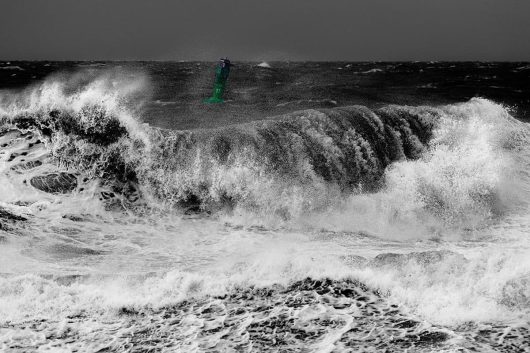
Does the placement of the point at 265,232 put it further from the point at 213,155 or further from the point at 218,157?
the point at 213,155

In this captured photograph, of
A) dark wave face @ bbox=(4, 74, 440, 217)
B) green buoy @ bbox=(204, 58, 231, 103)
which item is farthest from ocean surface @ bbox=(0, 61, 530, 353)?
green buoy @ bbox=(204, 58, 231, 103)

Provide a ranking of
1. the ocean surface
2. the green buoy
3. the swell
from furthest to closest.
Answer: the green buoy, the swell, the ocean surface

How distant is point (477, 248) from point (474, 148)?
16.1 ft

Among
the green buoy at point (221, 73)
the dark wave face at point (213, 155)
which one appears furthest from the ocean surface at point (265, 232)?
the green buoy at point (221, 73)

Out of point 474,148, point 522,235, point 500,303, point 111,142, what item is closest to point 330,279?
point 500,303

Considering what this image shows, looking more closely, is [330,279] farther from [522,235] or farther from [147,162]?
[147,162]

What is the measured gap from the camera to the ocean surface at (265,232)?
225 inches

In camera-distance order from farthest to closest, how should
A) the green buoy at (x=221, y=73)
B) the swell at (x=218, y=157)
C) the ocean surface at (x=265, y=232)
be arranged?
the green buoy at (x=221, y=73), the swell at (x=218, y=157), the ocean surface at (x=265, y=232)

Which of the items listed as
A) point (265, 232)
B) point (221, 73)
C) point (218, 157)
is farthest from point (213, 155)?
point (221, 73)

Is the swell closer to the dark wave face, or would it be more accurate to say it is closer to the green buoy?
the dark wave face

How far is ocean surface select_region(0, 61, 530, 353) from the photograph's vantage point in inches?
225

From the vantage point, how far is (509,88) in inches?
1303

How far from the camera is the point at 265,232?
9.16 meters

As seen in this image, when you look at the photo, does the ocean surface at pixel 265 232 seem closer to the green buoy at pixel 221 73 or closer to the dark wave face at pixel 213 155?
the dark wave face at pixel 213 155
